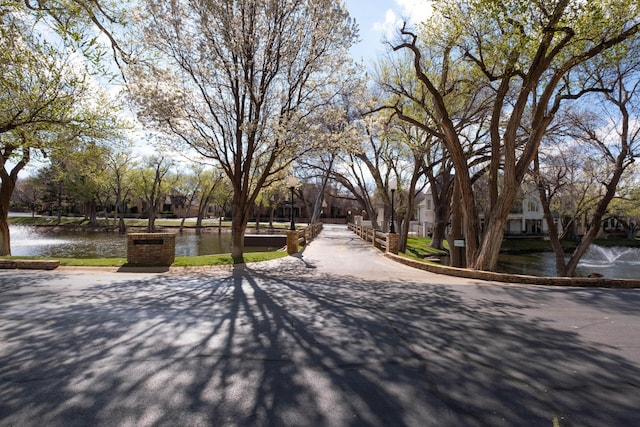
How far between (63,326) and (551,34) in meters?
11.9

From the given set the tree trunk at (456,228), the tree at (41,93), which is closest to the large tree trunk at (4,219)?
the tree at (41,93)

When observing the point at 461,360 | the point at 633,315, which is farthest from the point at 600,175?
the point at 461,360

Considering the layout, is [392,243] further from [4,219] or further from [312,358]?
[4,219]

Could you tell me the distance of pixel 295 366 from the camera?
3523 mm

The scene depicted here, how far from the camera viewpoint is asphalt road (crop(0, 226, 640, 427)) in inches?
107

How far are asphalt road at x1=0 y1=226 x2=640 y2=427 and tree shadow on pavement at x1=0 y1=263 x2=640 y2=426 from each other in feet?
0.05

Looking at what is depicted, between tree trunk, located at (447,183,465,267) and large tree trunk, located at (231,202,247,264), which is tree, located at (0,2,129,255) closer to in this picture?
large tree trunk, located at (231,202,247,264)

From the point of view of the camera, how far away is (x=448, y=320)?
5.30 meters

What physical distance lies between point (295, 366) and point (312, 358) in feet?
0.88

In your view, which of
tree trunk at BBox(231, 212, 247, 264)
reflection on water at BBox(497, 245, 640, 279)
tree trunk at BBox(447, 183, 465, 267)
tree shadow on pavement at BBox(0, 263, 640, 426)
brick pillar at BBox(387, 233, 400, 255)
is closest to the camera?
tree shadow on pavement at BBox(0, 263, 640, 426)

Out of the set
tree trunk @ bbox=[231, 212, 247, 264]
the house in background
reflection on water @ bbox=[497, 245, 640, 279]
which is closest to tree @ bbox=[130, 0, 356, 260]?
tree trunk @ bbox=[231, 212, 247, 264]

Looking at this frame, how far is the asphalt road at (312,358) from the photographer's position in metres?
2.73

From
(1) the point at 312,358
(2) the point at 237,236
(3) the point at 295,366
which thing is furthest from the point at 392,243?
(3) the point at 295,366

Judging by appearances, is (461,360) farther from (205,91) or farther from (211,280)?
(205,91)
